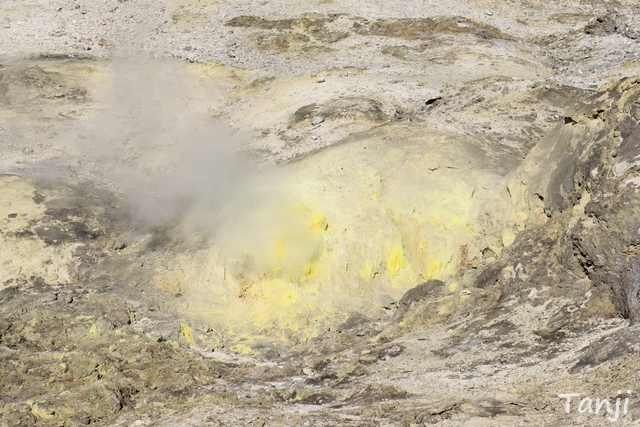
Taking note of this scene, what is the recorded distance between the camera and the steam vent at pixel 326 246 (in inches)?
347

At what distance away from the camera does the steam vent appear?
881 cm

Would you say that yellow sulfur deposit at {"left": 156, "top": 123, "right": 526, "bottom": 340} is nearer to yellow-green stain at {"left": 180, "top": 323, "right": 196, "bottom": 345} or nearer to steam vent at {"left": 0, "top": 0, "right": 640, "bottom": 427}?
steam vent at {"left": 0, "top": 0, "right": 640, "bottom": 427}

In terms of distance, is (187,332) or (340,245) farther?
(340,245)

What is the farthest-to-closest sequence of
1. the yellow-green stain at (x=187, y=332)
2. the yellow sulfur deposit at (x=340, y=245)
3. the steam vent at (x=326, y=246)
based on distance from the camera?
the yellow sulfur deposit at (x=340, y=245) → the yellow-green stain at (x=187, y=332) → the steam vent at (x=326, y=246)

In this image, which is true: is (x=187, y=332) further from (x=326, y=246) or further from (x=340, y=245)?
(x=340, y=245)

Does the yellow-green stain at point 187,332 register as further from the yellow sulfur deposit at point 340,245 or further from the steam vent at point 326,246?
the yellow sulfur deposit at point 340,245

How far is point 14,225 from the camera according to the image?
44.3 ft

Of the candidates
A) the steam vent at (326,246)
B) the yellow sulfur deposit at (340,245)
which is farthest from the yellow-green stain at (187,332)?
the yellow sulfur deposit at (340,245)

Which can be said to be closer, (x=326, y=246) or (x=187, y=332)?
(x=187, y=332)

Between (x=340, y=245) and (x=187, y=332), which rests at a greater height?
(x=340, y=245)

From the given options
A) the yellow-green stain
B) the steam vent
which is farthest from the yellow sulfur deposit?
the yellow-green stain

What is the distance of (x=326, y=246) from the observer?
12.3 meters

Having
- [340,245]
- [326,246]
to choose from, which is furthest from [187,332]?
[340,245]

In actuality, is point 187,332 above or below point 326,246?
below
